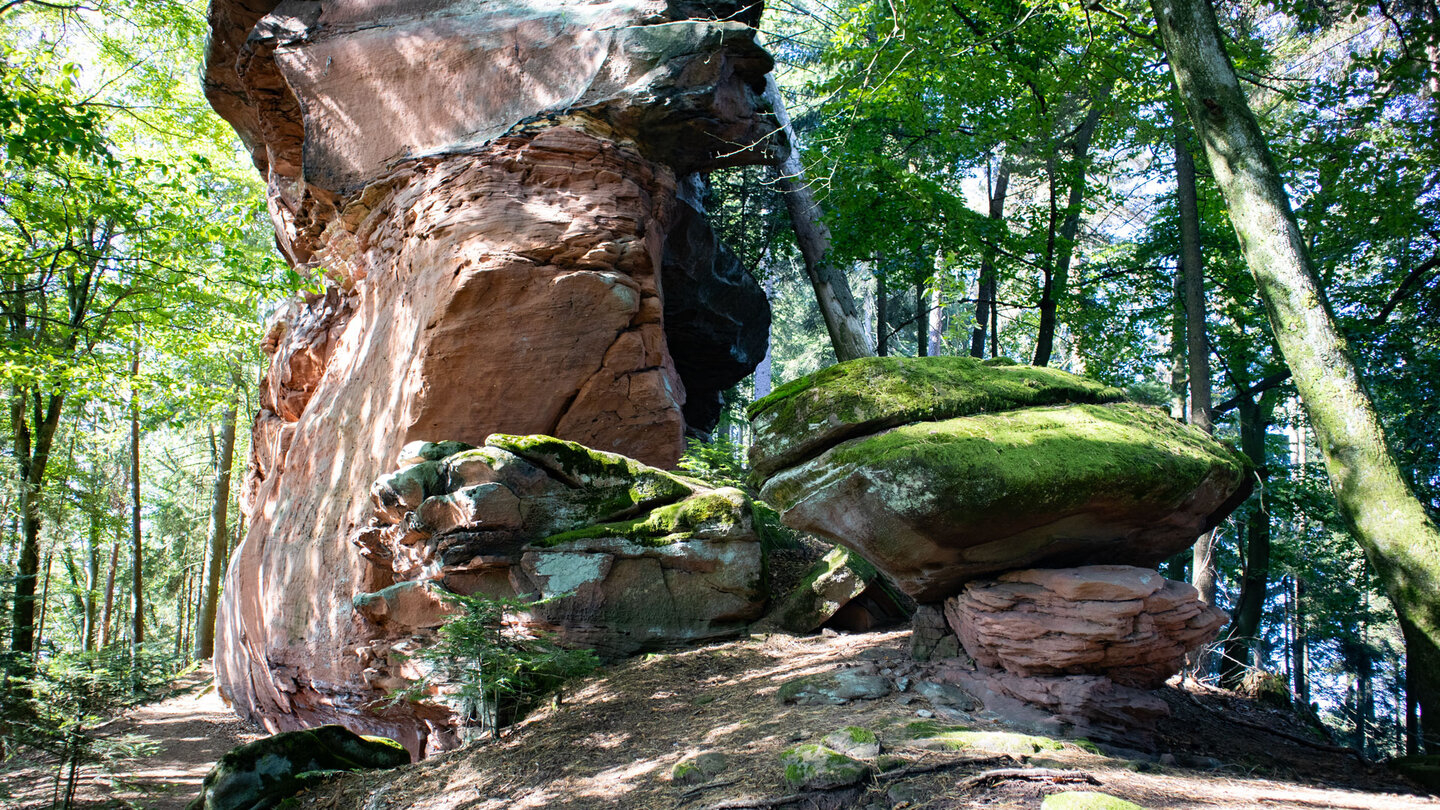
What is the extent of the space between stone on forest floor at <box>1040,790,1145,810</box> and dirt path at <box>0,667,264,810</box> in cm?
643

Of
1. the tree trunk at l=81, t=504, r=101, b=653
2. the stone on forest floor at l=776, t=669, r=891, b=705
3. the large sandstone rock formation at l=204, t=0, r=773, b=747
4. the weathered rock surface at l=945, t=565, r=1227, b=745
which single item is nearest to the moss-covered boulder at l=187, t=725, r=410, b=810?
the large sandstone rock formation at l=204, t=0, r=773, b=747

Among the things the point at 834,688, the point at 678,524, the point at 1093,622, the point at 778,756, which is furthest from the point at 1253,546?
the point at 778,756

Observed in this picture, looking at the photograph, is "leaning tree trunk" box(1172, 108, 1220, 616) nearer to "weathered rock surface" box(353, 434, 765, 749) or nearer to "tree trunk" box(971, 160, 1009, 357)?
"tree trunk" box(971, 160, 1009, 357)

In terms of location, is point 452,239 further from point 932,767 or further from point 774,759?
point 932,767

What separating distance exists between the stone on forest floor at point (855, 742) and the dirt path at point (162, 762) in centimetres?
533

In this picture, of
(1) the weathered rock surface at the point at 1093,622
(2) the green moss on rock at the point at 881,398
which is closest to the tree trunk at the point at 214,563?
(2) the green moss on rock at the point at 881,398

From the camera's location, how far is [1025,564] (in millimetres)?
5555

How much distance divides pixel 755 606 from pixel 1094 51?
27.0 ft

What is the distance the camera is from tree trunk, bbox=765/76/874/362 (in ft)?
39.6

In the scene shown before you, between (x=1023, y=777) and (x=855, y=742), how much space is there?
880 mm

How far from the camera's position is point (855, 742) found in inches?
171

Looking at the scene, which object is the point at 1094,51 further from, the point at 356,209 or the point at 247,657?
the point at 247,657

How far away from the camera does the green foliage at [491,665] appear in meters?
5.91

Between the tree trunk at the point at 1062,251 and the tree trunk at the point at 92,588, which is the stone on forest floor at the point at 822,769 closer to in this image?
the tree trunk at the point at 1062,251
